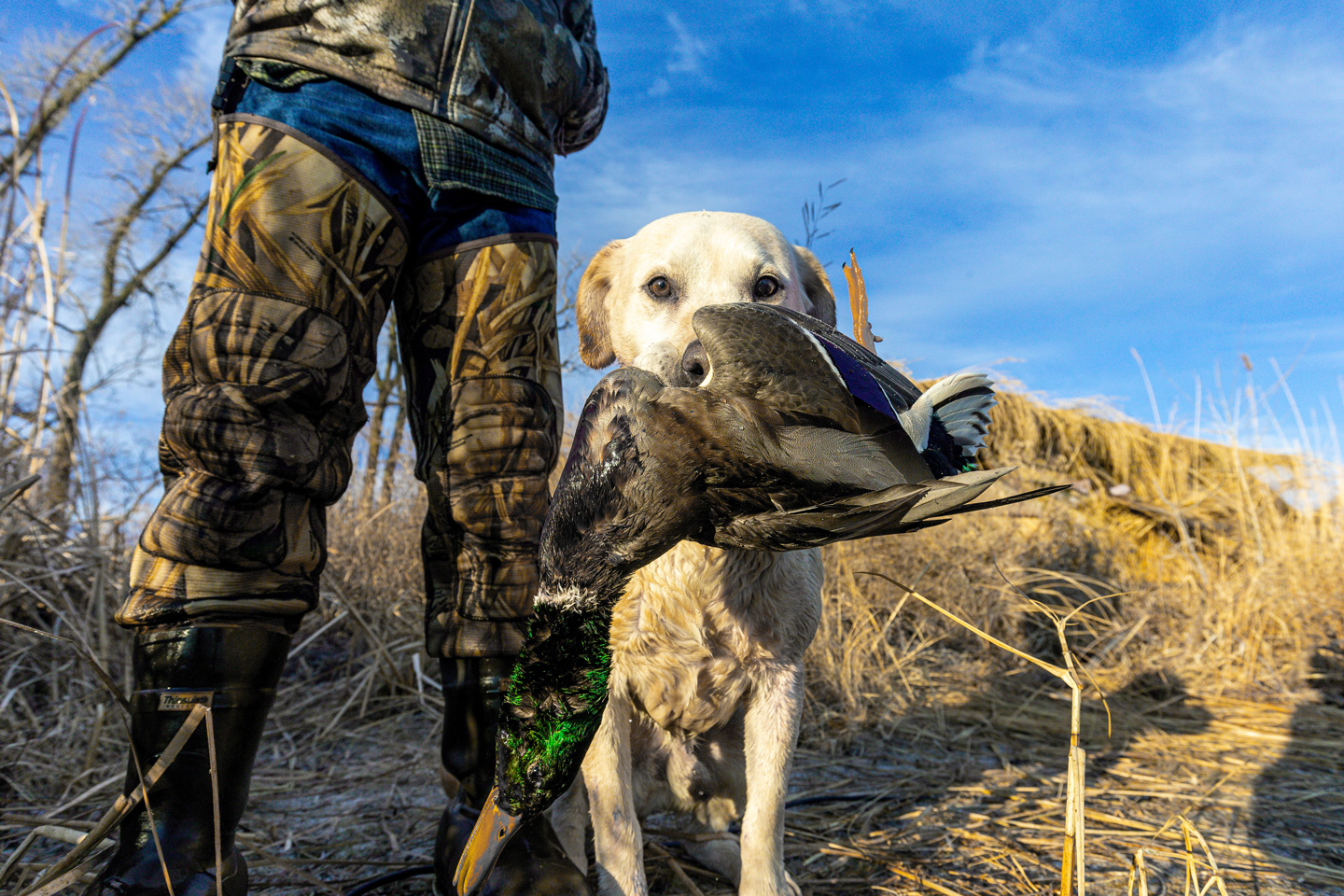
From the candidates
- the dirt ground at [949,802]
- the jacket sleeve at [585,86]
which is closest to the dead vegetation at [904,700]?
the dirt ground at [949,802]

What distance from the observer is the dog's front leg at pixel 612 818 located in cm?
169

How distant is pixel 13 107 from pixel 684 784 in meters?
3.94

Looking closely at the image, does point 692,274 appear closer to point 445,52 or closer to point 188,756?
point 445,52

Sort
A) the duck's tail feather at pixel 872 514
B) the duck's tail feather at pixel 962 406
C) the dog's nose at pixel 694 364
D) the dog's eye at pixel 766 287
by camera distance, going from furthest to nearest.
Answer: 1. the dog's eye at pixel 766 287
2. the dog's nose at pixel 694 364
3. the duck's tail feather at pixel 962 406
4. the duck's tail feather at pixel 872 514

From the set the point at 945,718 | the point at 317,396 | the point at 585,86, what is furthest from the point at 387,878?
the point at 945,718

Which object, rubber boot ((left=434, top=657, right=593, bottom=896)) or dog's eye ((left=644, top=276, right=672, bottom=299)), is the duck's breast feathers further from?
rubber boot ((left=434, top=657, right=593, bottom=896))

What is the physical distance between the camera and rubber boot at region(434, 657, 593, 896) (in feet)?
5.31

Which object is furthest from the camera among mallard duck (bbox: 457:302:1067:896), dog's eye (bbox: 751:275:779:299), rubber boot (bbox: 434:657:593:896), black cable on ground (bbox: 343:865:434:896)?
dog's eye (bbox: 751:275:779:299)

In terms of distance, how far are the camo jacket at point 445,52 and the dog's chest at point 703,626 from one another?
Answer: 1.19 meters

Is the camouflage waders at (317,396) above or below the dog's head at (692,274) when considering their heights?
below

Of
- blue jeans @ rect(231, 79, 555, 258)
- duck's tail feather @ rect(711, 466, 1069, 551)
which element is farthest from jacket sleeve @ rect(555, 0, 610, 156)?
duck's tail feather @ rect(711, 466, 1069, 551)

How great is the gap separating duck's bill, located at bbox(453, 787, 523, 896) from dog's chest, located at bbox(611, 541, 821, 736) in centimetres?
40

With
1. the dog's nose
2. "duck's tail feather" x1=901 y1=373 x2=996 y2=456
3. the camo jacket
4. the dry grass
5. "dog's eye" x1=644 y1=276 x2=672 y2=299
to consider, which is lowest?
the dry grass

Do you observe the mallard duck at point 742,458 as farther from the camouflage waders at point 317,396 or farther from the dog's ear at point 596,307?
the dog's ear at point 596,307
